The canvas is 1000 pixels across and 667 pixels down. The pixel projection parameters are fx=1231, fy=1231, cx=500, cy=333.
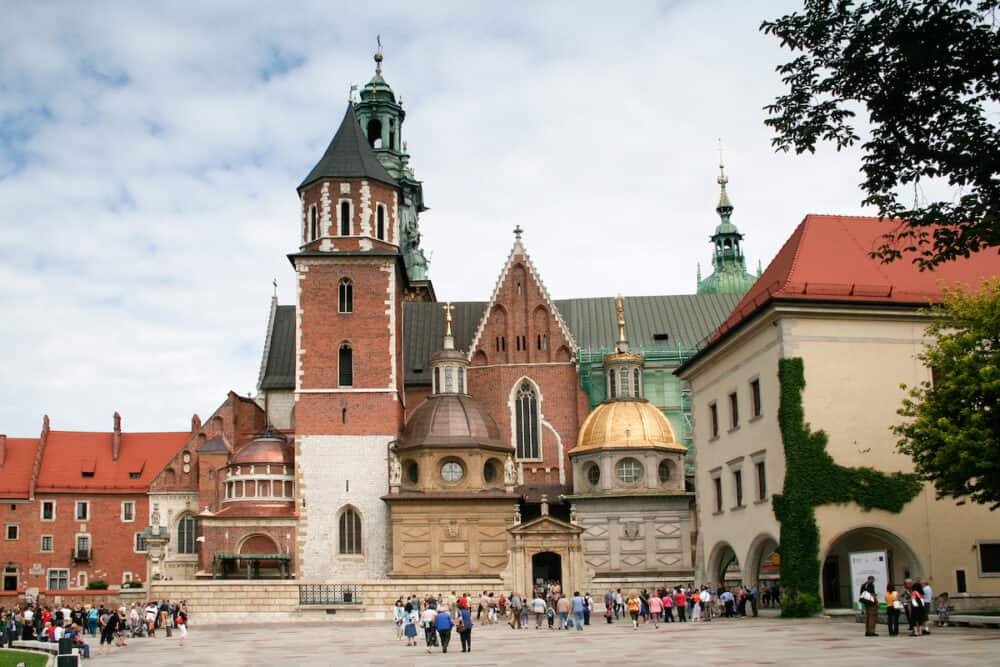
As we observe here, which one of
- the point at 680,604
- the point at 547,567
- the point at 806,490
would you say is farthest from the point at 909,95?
the point at 547,567

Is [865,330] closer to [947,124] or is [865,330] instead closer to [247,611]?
[947,124]

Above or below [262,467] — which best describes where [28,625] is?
below

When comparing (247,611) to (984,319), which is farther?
(247,611)

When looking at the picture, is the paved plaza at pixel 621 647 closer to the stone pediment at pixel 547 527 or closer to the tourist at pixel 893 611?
the tourist at pixel 893 611

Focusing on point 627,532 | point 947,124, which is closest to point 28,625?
point 627,532

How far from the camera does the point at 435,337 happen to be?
6994 cm

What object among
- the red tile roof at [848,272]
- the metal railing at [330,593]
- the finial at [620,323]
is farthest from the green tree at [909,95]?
the finial at [620,323]

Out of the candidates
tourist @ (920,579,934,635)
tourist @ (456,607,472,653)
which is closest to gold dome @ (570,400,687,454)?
tourist @ (920,579,934,635)

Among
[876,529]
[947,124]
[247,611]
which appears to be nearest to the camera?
[947,124]

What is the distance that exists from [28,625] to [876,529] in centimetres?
2712

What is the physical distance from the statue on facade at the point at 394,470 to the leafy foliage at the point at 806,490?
26.5 m

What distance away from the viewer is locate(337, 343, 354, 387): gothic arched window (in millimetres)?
60000

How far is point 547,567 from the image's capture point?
57.2m

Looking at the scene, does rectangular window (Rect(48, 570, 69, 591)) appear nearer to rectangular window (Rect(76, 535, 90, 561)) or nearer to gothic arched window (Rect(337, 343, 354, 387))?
rectangular window (Rect(76, 535, 90, 561))
